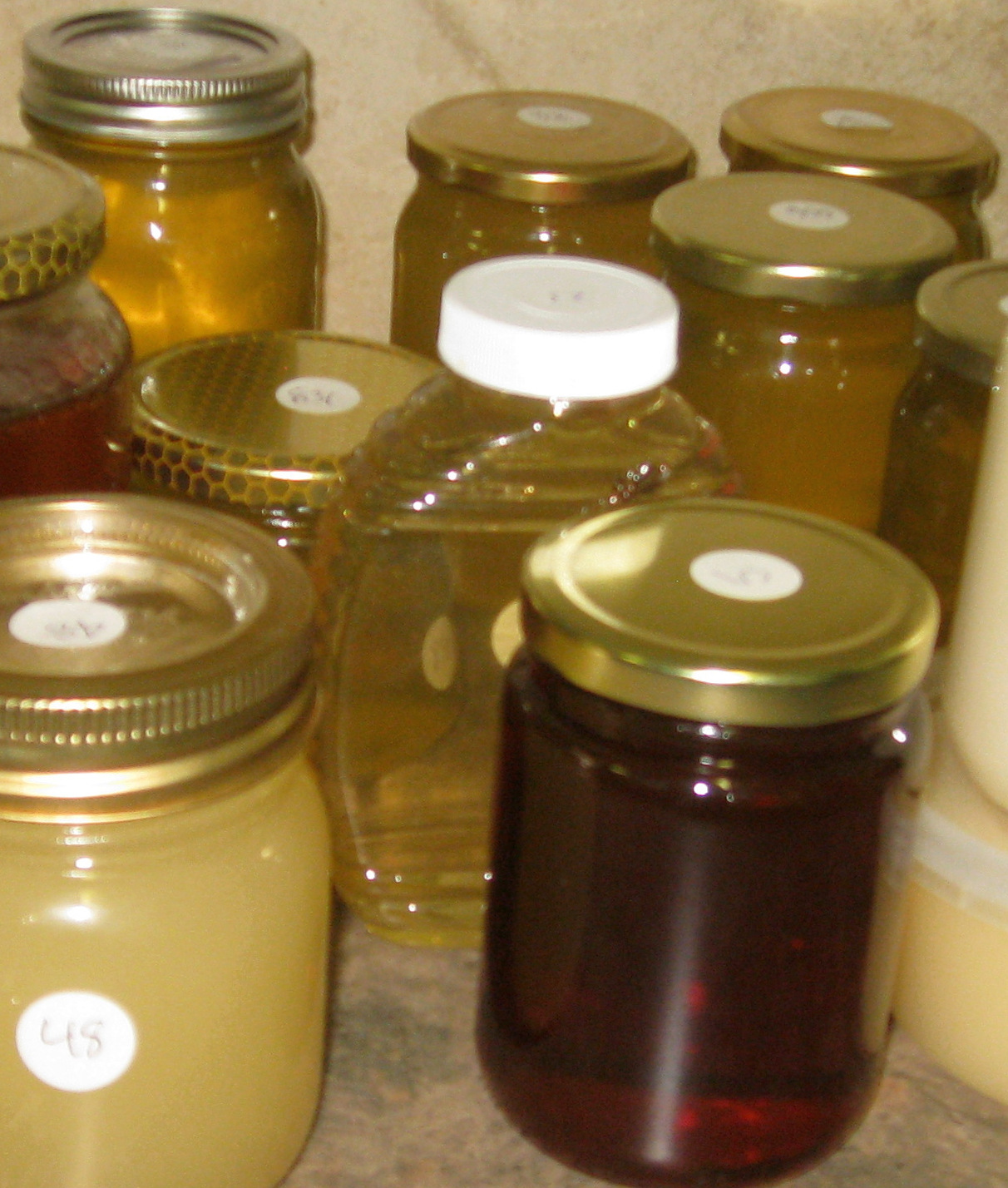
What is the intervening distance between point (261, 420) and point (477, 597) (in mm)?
148

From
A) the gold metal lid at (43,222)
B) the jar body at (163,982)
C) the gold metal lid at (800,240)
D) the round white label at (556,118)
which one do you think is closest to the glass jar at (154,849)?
the jar body at (163,982)

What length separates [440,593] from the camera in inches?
28.1

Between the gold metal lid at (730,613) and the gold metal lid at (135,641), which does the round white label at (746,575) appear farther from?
the gold metal lid at (135,641)

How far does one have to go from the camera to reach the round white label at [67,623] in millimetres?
538

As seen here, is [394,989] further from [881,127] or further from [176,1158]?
[881,127]

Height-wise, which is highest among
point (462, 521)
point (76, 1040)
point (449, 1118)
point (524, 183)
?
point (524, 183)

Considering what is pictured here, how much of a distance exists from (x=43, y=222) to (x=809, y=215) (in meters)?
0.35

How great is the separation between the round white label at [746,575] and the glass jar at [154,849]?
14 centimetres

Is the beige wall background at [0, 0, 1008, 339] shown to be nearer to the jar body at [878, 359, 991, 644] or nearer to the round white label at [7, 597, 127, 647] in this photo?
the jar body at [878, 359, 991, 644]

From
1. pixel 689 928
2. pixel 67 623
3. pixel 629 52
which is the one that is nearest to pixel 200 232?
pixel 629 52

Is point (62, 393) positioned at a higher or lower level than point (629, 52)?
lower

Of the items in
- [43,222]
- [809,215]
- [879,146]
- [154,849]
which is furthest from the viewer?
[879,146]

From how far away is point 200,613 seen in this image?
57 cm

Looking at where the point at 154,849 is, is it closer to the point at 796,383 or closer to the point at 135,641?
the point at 135,641
